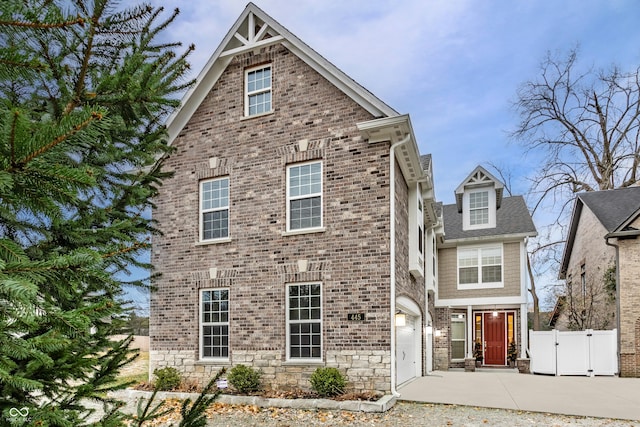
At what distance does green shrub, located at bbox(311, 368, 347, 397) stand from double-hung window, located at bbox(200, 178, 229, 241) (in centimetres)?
454

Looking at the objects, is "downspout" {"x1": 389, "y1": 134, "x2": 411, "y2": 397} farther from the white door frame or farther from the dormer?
the dormer

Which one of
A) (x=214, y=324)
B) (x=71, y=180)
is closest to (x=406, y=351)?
(x=214, y=324)

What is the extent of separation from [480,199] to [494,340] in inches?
239

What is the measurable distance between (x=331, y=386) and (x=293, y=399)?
35.1 inches

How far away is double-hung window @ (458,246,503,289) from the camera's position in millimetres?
18531

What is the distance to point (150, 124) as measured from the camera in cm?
302

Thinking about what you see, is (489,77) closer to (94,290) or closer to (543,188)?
(543,188)

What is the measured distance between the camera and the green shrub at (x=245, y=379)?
1069 centimetres

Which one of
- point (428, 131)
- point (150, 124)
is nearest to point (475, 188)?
point (150, 124)

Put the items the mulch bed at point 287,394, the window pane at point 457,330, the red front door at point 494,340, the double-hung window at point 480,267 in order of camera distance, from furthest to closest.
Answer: the window pane at point 457,330
the red front door at point 494,340
the double-hung window at point 480,267
the mulch bed at point 287,394

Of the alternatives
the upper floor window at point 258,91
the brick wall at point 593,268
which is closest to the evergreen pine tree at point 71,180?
the upper floor window at point 258,91

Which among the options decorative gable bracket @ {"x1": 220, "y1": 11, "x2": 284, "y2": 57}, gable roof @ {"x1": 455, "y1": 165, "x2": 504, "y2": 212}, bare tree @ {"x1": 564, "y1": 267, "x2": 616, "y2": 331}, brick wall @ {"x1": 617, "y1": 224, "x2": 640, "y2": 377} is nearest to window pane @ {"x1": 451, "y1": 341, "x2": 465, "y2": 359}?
bare tree @ {"x1": 564, "y1": 267, "x2": 616, "y2": 331}

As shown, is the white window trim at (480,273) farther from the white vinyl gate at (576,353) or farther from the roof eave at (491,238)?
the white vinyl gate at (576,353)

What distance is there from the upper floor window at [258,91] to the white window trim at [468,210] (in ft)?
37.1
